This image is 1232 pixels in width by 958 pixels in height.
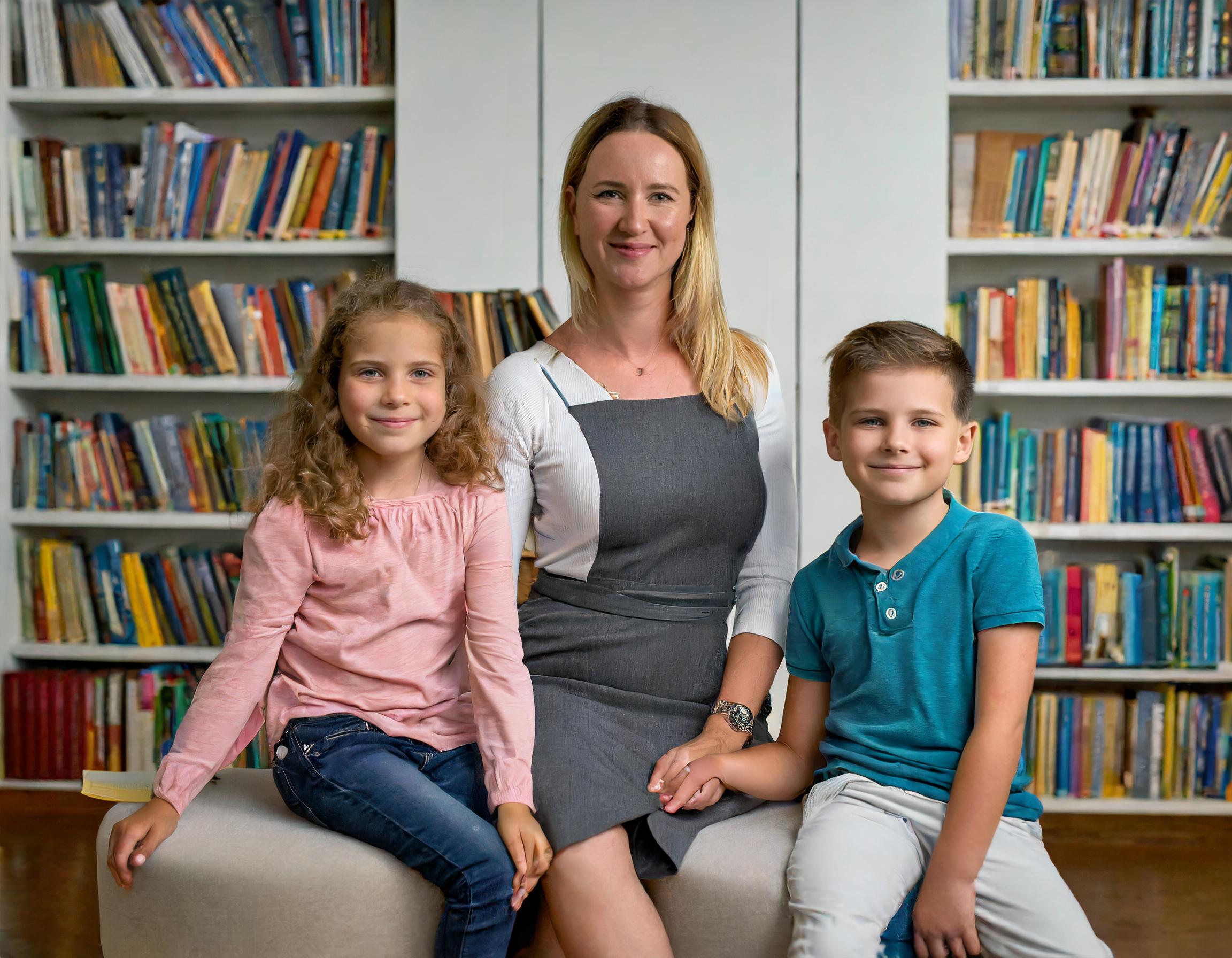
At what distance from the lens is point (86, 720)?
9.11 feet

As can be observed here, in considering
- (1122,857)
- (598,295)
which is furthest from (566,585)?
(1122,857)

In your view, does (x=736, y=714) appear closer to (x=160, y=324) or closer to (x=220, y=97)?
(x=160, y=324)

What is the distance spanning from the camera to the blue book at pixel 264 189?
272 cm

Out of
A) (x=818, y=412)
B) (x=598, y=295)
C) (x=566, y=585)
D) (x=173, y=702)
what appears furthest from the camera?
(x=173, y=702)

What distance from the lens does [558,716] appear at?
1.30 meters

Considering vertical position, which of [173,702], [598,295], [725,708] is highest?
[598,295]

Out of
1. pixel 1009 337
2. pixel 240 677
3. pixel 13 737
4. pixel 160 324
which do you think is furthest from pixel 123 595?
pixel 1009 337

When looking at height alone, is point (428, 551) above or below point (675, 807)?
above

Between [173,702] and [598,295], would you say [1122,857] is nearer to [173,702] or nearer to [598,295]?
[598,295]

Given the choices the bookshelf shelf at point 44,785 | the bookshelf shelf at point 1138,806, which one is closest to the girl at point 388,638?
the bookshelf shelf at point 44,785

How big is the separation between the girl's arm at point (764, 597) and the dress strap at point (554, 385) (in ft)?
0.95

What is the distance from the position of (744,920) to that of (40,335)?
8.28ft

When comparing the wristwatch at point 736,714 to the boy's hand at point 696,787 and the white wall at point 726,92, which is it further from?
the white wall at point 726,92

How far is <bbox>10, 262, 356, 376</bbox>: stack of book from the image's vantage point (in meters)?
2.75
